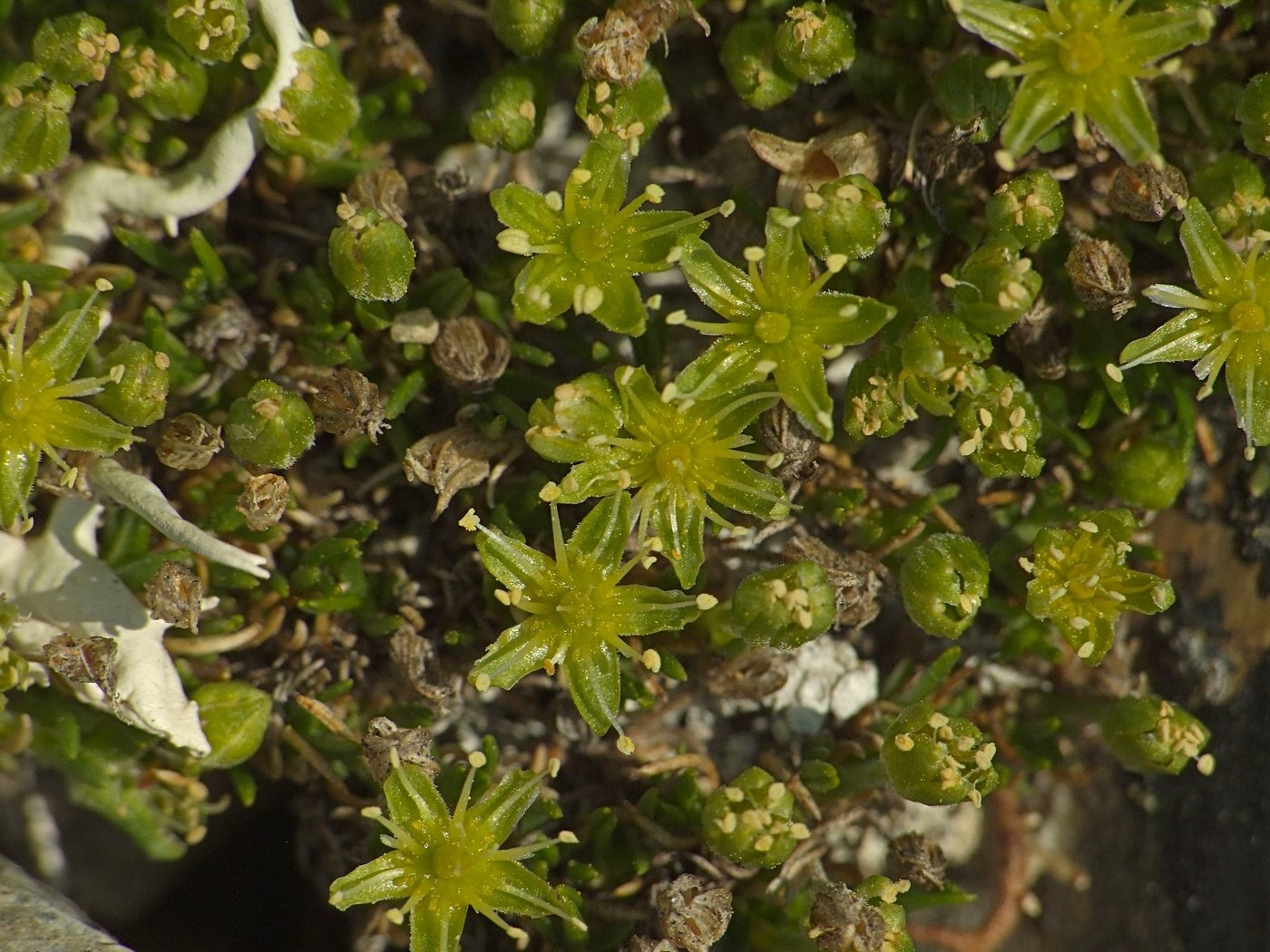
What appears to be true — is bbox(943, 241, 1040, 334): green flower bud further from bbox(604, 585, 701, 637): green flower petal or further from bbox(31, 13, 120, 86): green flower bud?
bbox(31, 13, 120, 86): green flower bud

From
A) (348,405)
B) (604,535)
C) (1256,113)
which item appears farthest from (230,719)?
(1256,113)

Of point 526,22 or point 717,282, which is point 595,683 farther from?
point 526,22

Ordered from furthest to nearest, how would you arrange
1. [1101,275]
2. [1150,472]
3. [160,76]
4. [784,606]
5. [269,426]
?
[1150,472] → [160,76] → [1101,275] → [269,426] → [784,606]

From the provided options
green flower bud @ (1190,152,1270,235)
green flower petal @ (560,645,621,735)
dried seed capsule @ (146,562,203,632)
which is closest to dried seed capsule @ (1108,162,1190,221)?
green flower bud @ (1190,152,1270,235)

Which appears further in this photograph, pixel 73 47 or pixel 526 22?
pixel 526 22

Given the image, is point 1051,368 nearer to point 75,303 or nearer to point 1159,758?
point 1159,758

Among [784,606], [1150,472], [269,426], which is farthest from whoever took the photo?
[1150,472]

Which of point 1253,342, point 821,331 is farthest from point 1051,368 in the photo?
point 821,331
